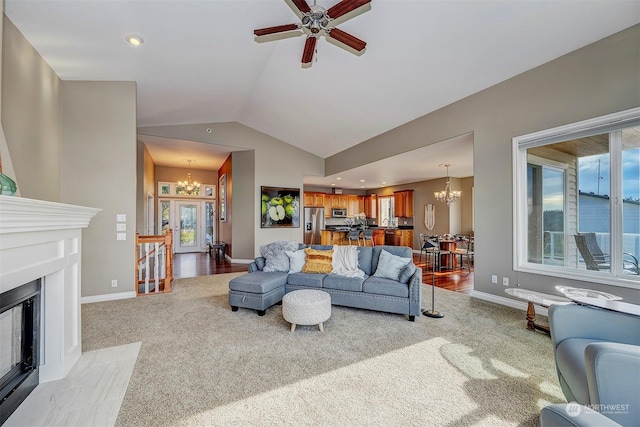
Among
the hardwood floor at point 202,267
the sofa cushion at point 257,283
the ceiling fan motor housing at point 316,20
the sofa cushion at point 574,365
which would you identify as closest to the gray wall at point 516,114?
the sofa cushion at point 574,365

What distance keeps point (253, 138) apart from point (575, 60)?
6.18 meters

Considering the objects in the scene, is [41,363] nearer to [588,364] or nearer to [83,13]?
[83,13]

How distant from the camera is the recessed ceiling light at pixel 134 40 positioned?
312 cm

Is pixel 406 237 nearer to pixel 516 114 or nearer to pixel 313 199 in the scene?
pixel 313 199

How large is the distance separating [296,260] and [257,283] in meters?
0.81

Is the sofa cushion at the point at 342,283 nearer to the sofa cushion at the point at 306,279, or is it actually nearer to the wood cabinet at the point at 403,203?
the sofa cushion at the point at 306,279

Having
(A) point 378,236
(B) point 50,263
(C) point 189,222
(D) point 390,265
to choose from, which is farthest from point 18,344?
(A) point 378,236

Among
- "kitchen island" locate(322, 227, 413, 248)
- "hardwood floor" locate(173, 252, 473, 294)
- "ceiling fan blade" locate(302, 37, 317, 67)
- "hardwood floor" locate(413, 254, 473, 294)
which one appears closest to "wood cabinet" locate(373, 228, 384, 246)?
"kitchen island" locate(322, 227, 413, 248)

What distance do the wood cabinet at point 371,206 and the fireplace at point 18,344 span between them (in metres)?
10.3

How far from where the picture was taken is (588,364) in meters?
1.21

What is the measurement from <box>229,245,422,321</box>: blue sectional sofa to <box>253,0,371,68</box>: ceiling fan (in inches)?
105

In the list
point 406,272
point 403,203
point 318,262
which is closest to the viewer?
point 406,272

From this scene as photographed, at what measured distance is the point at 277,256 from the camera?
4098mm

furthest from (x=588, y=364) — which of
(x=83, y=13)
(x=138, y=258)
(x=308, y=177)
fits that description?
(x=308, y=177)
